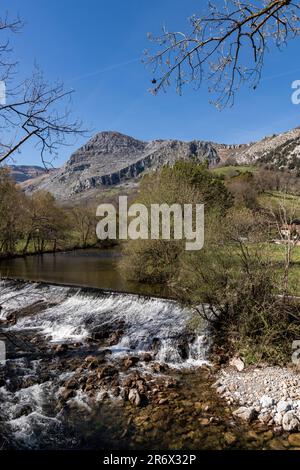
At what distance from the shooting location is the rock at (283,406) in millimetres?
6684

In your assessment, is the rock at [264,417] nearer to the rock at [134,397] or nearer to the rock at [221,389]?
the rock at [221,389]

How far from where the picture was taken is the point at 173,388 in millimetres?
8016

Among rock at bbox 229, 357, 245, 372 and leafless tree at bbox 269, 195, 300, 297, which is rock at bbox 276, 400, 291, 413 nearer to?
rock at bbox 229, 357, 245, 372

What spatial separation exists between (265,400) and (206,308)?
3965mm

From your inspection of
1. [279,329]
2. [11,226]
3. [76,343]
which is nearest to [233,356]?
[279,329]

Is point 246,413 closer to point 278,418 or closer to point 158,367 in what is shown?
point 278,418

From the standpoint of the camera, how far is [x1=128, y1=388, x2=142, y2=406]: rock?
24.0ft

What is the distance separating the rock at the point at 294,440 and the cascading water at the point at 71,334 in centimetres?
356

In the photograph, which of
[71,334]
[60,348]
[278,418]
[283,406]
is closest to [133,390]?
[278,418]

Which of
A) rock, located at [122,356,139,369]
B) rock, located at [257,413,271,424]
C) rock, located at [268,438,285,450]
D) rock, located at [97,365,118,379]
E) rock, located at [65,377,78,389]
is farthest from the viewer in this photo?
rock, located at [122,356,139,369]

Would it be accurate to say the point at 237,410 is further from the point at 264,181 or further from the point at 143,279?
the point at 264,181

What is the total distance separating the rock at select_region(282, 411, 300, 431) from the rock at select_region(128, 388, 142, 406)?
296 centimetres

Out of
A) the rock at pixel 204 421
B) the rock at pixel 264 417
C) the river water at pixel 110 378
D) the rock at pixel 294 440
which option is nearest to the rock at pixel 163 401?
the river water at pixel 110 378

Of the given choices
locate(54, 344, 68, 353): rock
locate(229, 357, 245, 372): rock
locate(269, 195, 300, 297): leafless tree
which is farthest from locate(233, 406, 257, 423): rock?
locate(54, 344, 68, 353): rock
